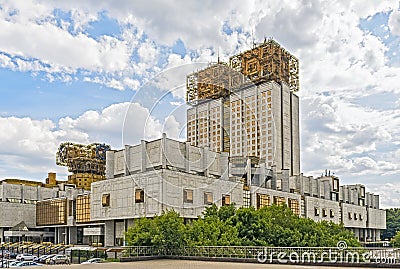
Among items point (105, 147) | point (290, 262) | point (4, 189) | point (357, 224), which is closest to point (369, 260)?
point (290, 262)

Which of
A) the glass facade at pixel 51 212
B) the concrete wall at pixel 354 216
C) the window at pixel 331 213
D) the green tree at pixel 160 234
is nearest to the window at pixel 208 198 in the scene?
the green tree at pixel 160 234

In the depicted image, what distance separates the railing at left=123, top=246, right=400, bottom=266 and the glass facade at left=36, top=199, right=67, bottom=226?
54997 mm

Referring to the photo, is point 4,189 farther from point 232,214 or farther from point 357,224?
point 357,224

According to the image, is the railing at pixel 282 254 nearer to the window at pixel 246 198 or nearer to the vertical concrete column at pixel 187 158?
the vertical concrete column at pixel 187 158

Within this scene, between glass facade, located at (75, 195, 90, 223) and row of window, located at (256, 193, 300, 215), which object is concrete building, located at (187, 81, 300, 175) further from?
glass facade, located at (75, 195, 90, 223)

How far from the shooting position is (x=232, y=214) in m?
51.0

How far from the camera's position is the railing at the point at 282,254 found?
24.9m

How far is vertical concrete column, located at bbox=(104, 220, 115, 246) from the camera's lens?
7281 centimetres

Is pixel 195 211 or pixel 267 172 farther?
pixel 267 172

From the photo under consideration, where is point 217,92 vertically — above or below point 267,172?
above

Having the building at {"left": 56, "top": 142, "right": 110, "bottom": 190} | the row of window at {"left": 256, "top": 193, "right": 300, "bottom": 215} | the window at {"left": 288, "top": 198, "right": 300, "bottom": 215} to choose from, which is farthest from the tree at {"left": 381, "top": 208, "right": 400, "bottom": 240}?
the building at {"left": 56, "top": 142, "right": 110, "bottom": 190}

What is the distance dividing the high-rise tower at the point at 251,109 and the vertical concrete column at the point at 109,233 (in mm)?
42633

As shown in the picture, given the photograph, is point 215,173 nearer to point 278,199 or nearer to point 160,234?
point 278,199

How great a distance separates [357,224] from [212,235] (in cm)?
8374
